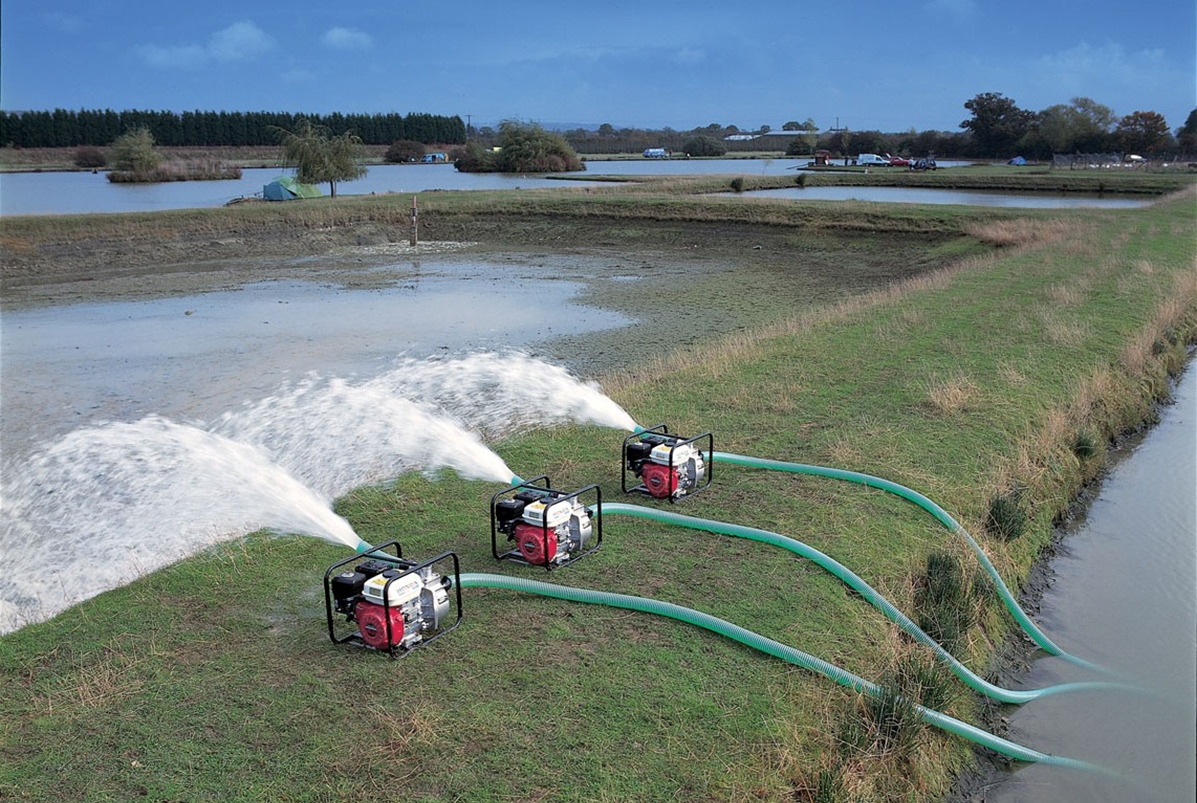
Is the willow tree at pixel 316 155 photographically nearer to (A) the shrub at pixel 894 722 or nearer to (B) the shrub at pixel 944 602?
(B) the shrub at pixel 944 602

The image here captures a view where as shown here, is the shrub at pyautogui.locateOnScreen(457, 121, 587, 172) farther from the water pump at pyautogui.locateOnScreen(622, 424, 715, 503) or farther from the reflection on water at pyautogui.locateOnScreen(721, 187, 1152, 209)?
the water pump at pyautogui.locateOnScreen(622, 424, 715, 503)

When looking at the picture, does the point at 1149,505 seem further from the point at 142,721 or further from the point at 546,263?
the point at 546,263

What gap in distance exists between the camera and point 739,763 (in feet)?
15.3

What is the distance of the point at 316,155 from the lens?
49281 mm

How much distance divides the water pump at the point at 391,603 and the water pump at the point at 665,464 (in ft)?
8.24

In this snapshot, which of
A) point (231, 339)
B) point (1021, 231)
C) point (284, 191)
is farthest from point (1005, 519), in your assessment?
point (284, 191)

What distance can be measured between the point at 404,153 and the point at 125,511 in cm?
12409

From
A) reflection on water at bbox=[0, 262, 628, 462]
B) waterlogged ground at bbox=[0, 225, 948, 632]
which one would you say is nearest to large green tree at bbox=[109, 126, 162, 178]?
waterlogged ground at bbox=[0, 225, 948, 632]

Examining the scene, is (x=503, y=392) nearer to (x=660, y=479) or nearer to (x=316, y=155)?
(x=660, y=479)

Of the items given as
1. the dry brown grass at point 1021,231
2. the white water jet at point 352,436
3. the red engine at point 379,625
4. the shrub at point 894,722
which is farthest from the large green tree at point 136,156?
the shrub at point 894,722

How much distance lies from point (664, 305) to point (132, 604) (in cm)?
1652

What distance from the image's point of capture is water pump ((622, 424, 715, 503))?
7.82m

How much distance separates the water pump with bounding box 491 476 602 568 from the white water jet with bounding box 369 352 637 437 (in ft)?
10.5

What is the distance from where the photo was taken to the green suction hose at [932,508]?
7020 mm
